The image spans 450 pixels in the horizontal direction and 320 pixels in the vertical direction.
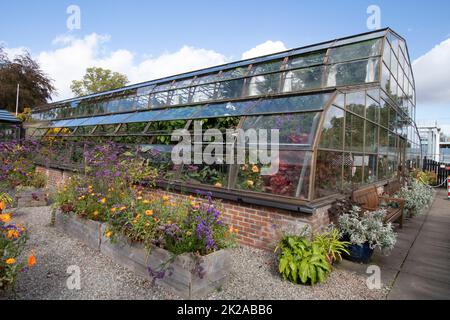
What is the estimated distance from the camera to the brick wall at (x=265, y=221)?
3.73m

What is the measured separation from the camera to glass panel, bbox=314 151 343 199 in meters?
3.94

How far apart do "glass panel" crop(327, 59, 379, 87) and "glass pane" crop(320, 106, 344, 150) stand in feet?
7.01

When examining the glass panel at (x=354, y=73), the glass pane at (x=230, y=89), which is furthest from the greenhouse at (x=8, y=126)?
the glass panel at (x=354, y=73)

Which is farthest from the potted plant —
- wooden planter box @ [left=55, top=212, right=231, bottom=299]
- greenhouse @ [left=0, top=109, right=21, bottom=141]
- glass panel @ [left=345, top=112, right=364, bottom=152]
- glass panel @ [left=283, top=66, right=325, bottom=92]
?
greenhouse @ [left=0, top=109, right=21, bottom=141]

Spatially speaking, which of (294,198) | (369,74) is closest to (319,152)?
(294,198)

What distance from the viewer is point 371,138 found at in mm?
6379

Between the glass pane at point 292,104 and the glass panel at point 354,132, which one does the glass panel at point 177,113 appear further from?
the glass panel at point 354,132

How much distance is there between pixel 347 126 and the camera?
16.1 feet

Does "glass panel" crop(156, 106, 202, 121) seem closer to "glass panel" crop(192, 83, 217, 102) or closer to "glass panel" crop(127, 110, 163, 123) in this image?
"glass panel" crop(127, 110, 163, 123)

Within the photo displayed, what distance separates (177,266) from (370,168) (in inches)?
218

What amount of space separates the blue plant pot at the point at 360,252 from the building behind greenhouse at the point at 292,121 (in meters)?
0.51

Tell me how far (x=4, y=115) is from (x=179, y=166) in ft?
47.1

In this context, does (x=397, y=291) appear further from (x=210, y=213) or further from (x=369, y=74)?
(x=369, y=74)

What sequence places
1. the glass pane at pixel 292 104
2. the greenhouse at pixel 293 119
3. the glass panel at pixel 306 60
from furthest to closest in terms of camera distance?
1. the glass panel at pixel 306 60
2. the glass pane at pixel 292 104
3. the greenhouse at pixel 293 119
